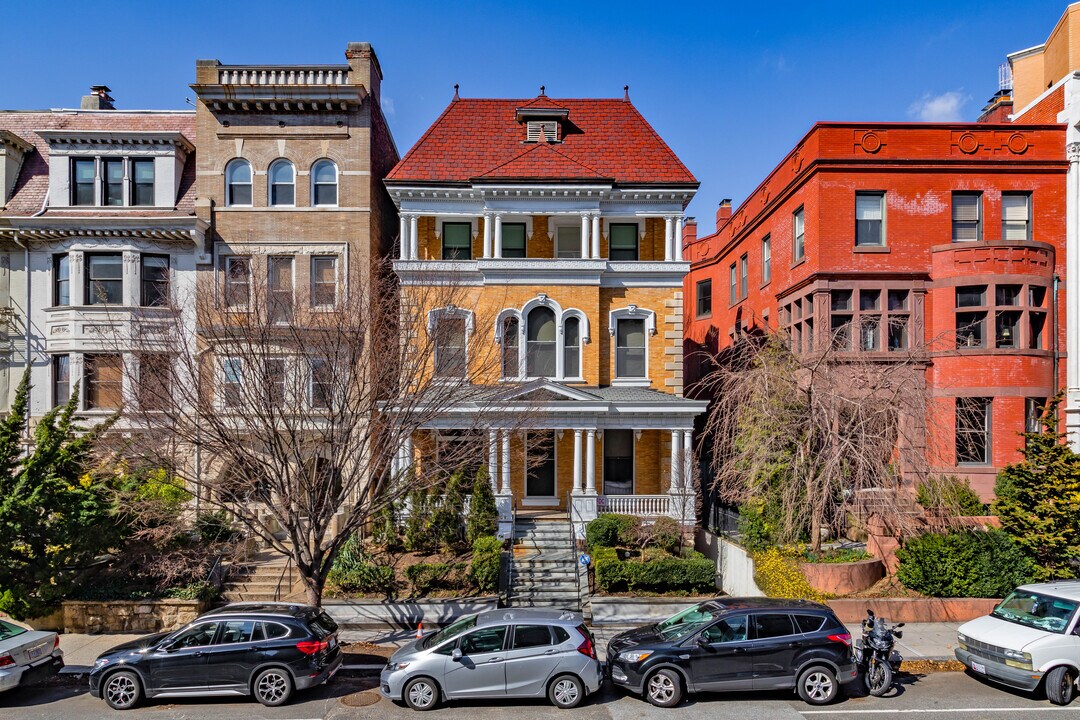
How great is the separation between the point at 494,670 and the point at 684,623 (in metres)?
3.40

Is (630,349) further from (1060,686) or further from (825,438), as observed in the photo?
(1060,686)

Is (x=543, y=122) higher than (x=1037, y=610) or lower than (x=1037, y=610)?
higher

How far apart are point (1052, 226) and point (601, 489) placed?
15955mm

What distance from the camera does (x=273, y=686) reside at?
1055cm

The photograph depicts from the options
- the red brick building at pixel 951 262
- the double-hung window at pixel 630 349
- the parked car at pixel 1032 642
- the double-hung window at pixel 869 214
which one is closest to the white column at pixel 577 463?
the double-hung window at pixel 630 349

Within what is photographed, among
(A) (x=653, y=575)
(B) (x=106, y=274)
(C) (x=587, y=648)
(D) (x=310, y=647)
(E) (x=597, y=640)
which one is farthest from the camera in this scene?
(B) (x=106, y=274)

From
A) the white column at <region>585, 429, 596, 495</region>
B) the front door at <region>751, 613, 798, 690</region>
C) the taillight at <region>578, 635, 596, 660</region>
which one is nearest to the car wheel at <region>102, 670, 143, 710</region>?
the taillight at <region>578, 635, 596, 660</region>

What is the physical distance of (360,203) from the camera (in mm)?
21609

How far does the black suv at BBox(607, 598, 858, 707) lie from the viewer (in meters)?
10.5

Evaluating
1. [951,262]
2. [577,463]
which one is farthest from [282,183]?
[951,262]

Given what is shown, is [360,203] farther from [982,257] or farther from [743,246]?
[982,257]

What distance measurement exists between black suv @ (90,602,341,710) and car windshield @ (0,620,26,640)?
1926mm

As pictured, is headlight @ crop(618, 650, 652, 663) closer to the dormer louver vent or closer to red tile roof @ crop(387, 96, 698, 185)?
red tile roof @ crop(387, 96, 698, 185)

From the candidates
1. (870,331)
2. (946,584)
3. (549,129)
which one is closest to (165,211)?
(549,129)
